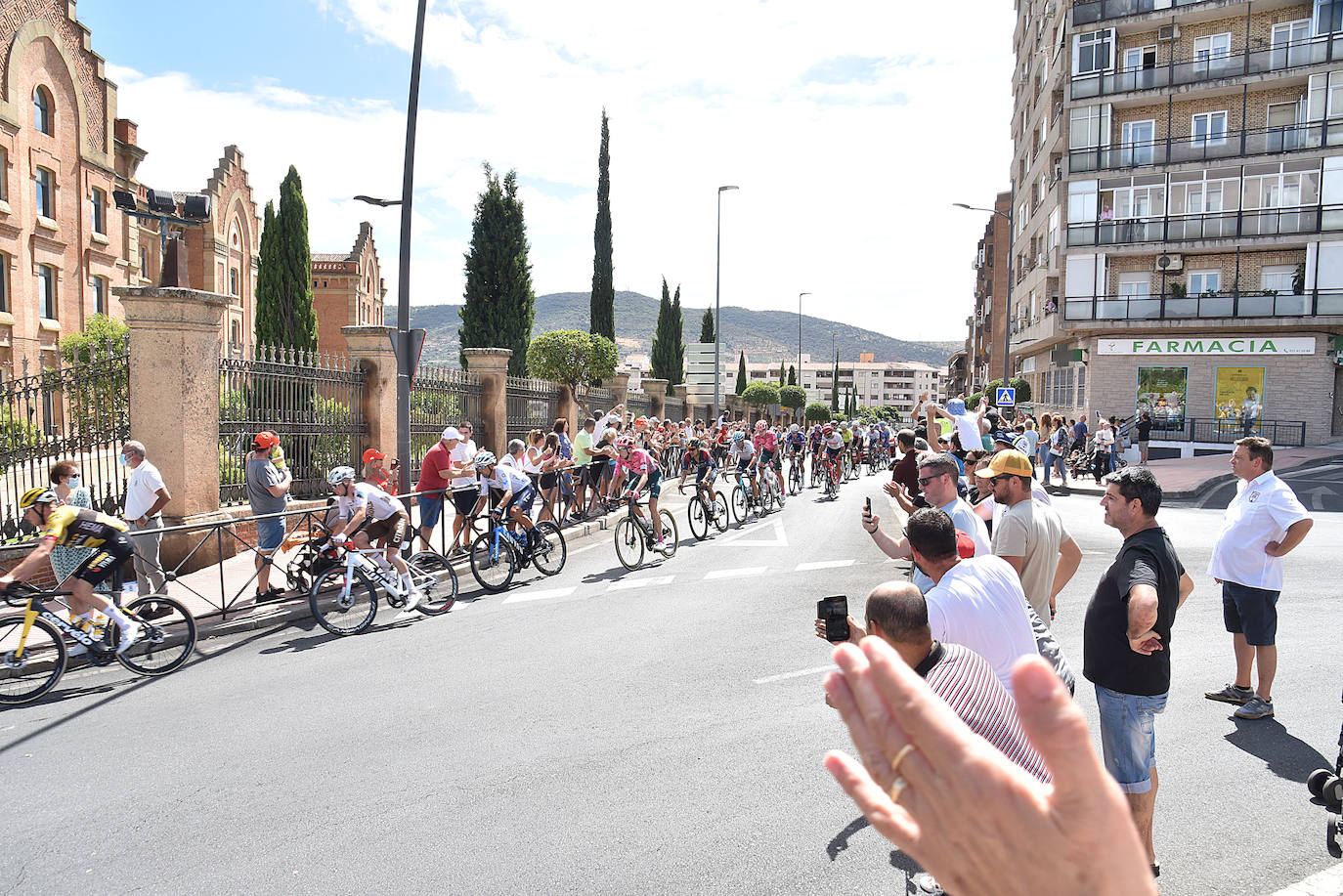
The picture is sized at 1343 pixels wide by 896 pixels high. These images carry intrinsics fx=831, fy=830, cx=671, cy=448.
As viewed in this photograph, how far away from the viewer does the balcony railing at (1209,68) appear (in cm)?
2947

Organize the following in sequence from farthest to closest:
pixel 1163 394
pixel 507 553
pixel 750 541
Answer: pixel 1163 394, pixel 750 541, pixel 507 553

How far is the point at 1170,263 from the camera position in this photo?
103ft

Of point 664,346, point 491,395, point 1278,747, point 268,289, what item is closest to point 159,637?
point 1278,747

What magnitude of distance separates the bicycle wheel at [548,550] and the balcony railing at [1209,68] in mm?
32141

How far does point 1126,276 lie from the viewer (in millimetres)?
32688

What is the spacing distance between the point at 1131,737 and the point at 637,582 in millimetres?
6974

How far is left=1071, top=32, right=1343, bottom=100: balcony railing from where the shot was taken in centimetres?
2947

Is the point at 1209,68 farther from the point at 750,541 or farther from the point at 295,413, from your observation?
the point at 295,413

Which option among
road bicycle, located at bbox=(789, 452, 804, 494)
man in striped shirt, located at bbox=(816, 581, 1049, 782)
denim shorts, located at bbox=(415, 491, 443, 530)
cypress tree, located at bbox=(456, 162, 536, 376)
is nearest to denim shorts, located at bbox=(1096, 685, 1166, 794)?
man in striped shirt, located at bbox=(816, 581, 1049, 782)

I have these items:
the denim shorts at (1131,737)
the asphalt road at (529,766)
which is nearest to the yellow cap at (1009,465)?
the denim shorts at (1131,737)

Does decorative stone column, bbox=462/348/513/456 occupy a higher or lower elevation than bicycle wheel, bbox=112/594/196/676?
higher

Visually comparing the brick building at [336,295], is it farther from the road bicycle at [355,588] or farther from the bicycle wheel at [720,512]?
the road bicycle at [355,588]

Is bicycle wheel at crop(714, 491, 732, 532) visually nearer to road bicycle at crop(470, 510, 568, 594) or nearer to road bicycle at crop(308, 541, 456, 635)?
road bicycle at crop(470, 510, 568, 594)

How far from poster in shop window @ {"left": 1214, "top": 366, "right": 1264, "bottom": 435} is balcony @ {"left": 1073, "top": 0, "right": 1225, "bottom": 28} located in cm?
1376
